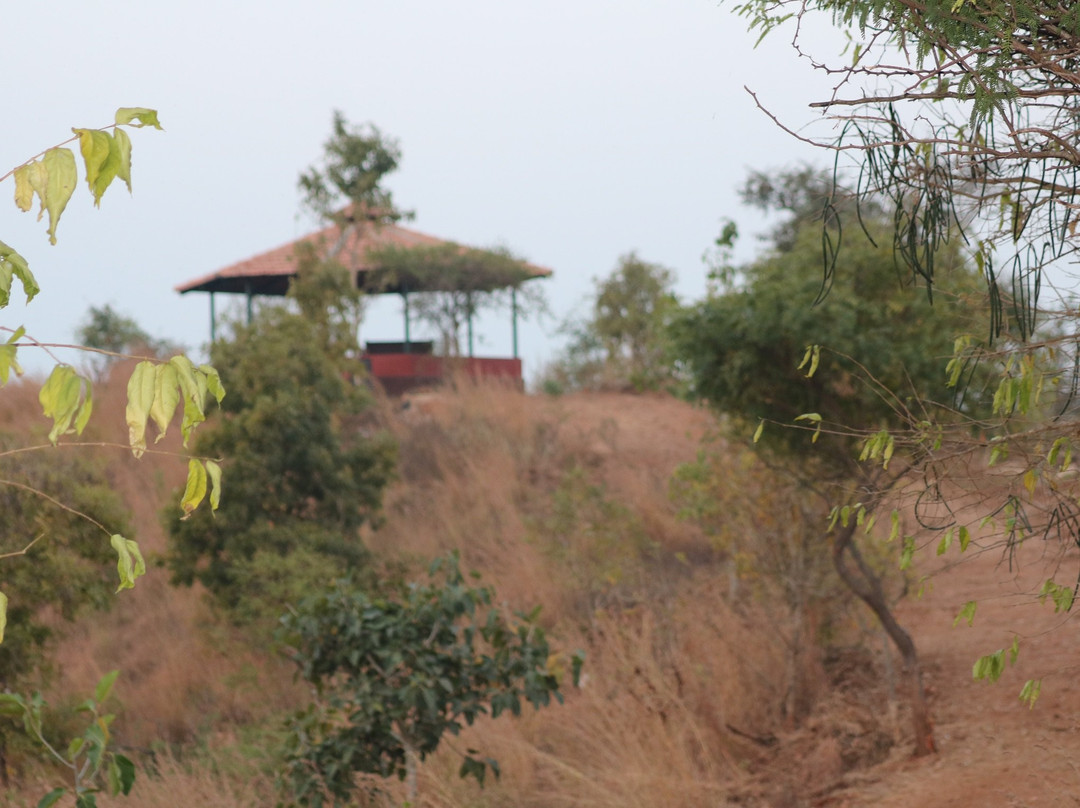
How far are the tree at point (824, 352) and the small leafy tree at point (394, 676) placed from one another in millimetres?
2080

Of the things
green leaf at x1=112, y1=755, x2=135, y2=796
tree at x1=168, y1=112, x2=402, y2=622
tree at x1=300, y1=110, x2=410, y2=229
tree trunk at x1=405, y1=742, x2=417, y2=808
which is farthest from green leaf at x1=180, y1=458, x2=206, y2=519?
tree at x1=300, y1=110, x2=410, y2=229

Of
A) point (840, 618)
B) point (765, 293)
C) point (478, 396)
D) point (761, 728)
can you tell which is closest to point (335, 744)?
point (761, 728)

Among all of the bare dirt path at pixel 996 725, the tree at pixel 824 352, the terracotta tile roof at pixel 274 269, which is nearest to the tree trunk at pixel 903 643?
the tree at pixel 824 352

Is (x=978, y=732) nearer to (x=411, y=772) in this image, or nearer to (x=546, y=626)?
(x=411, y=772)

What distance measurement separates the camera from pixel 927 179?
2.87 metres

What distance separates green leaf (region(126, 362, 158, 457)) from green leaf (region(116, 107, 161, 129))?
0.39 metres

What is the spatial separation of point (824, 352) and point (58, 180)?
5.04 metres

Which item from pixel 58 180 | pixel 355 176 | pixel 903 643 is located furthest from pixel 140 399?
pixel 355 176

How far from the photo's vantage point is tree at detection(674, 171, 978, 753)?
237 inches

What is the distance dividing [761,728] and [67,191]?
5.97 meters

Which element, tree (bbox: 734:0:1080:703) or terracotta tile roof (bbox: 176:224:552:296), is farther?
terracotta tile roof (bbox: 176:224:552:296)

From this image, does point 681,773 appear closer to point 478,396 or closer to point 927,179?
point 927,179

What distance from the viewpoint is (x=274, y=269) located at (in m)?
22.0

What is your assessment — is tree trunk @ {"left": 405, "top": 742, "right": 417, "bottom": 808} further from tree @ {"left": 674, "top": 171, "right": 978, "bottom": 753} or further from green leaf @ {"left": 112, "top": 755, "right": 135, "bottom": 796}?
tree @ {"left": 674, "top": 171, "right": 978, "bottom": 753}
